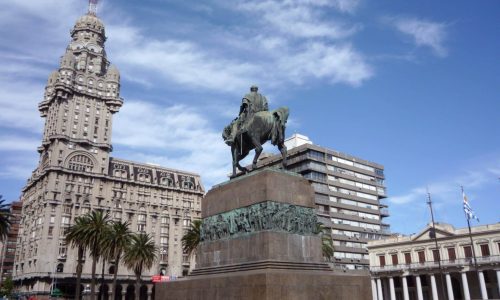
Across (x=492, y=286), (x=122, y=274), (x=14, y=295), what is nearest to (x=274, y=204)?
(x=492, y=286)

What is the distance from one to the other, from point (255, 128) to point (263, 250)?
6.20m

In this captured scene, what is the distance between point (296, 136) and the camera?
96.8m

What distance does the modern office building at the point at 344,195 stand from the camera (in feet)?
273

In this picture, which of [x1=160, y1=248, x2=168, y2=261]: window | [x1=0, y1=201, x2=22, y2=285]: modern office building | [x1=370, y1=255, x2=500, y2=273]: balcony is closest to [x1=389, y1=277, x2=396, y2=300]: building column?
[x1=370, y1=255, x2=500, y2=273]: balcony

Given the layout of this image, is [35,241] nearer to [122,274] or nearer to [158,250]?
[122,274]

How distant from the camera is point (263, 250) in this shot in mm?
16562

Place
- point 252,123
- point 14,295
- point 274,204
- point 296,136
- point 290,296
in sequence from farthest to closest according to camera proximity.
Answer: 1. point 296,136
2. point 14,295
3. point 252,123
4. point 274,204
5. point 290,296

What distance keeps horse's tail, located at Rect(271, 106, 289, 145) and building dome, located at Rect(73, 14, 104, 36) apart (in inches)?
3544

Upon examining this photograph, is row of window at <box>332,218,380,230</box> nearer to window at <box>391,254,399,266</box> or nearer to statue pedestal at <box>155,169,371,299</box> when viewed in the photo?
window at <box>391,254,399,266</box>

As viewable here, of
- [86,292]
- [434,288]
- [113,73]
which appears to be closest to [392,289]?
[434,288]

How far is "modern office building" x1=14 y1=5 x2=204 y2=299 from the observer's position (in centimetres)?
7750

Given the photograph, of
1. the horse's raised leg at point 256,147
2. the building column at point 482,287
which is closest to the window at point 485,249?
the building column at point 482,287

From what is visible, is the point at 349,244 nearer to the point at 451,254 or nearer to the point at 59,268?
the point at 451,254

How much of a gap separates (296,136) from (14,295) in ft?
213
